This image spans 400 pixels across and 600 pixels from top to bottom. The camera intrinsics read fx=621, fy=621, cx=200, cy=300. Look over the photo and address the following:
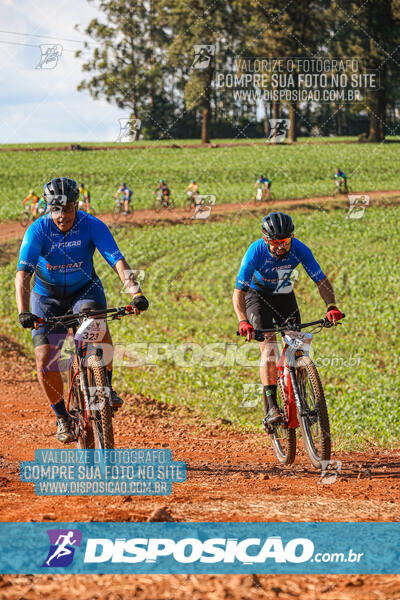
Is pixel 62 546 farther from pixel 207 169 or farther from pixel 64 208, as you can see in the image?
pixel 207 169

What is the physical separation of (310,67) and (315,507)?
211 ft

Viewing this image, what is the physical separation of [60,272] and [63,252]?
0.20m

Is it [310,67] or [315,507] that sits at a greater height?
[310,67]

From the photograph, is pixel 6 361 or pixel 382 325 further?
pixel 382 325

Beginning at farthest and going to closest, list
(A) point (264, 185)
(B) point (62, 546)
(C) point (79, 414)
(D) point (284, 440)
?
(A) point (264, 185) → (D) point (284, 440) → (C) point (79, 414) → (B) point (62, 546)

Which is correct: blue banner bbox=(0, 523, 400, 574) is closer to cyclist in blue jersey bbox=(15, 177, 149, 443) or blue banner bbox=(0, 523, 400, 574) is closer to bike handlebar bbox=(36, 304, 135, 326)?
bike handlebar bbox=(36, 304, 135, 326)

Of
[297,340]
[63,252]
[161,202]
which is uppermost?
[161,202]

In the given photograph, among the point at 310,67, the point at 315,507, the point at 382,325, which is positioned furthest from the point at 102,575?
the point at 310,67

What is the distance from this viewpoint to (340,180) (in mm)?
40656

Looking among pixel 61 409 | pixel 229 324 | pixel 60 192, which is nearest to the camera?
pixel 60 192

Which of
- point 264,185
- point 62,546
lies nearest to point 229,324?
point 62,546

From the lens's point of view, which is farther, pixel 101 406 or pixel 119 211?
pixel 119 211

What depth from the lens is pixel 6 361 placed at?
1366 centimetres

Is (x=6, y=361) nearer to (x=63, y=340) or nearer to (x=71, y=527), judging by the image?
(x=63, y=340)
